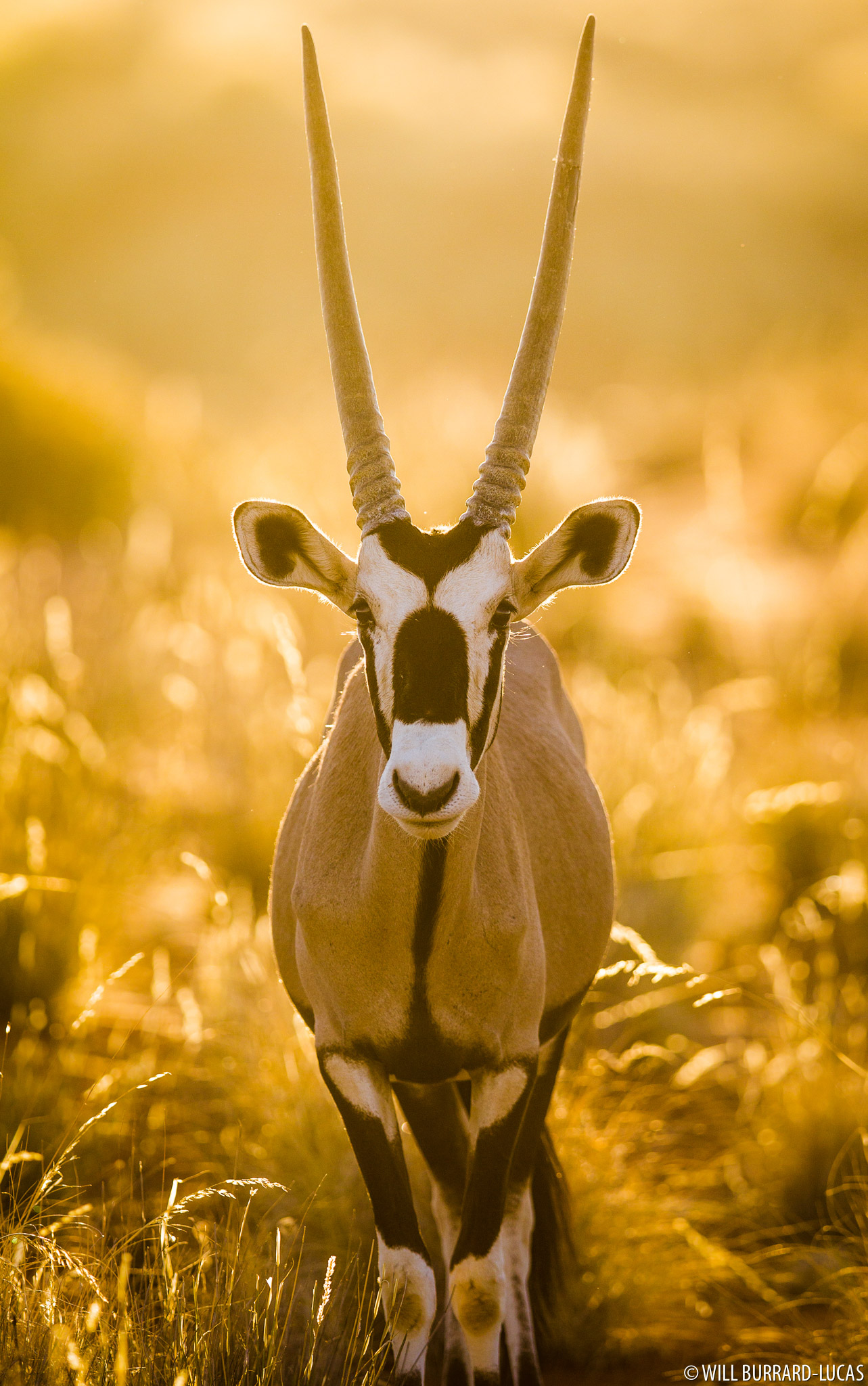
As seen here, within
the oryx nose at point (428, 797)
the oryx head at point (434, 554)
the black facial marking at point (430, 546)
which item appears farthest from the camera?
the black facial marking at point (430, 546)

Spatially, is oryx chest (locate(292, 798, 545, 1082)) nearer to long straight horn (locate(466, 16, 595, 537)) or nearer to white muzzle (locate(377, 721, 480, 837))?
white muzzle (locate(377, 721, 480, 837))

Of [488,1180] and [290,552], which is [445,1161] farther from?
[290,552]

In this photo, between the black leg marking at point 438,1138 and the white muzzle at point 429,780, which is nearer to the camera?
the white muzzle at point 429,780

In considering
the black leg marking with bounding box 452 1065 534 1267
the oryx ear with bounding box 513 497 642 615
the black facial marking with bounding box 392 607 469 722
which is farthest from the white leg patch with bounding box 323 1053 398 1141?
the oryx ear with bounding box 513 497 642 615

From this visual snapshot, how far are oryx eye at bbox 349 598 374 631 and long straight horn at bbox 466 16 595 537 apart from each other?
39cm

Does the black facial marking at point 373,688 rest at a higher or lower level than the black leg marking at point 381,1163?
higher

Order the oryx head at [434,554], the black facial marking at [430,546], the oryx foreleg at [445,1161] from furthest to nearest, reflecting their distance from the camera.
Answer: the oryx foreleg at [445,1161]
the black facial marking at [430,546]
the oryx head at [434,554]

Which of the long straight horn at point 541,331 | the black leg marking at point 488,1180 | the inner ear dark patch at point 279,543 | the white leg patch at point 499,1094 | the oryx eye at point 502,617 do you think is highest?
the long straight horn at point 541,331

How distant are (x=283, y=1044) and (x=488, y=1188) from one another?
196cm

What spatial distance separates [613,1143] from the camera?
5.15 metres

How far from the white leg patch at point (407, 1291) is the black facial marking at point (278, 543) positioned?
1.91 meters

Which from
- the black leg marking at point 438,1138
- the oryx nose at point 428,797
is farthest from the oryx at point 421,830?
the black leg marking at point 438,1138

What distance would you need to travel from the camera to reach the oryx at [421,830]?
301 centimetres

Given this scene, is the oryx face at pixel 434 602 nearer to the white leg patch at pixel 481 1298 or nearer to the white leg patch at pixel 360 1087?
the white leg patch at pixel 360 1087
